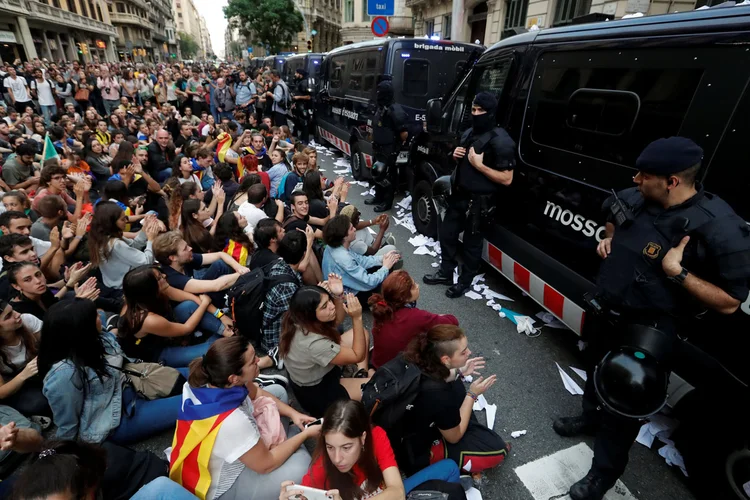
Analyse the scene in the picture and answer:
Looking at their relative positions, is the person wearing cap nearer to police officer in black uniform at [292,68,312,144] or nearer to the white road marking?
the white road marking

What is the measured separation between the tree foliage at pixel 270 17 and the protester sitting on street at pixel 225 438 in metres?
41.9

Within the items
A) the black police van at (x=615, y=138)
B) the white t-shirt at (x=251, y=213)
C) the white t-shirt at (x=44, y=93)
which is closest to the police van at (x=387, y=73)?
the black police van at (x=615, y=138)

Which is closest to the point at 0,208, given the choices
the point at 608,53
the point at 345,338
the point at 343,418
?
the point at 345,338

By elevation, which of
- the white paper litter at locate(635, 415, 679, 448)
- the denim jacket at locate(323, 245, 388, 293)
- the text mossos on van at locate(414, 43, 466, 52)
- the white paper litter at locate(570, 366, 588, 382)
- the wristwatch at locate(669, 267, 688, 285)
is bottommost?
the white paper litter at locate(570, 366, 588, 382)

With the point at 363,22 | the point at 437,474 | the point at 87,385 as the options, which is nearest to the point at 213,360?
the point at 87,385

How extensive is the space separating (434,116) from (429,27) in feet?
71.5

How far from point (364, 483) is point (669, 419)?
87.6 inches

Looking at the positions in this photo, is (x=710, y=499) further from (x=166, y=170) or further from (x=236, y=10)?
(x=236, y=10)

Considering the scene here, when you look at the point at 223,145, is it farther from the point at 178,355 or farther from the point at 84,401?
the point at 84,401

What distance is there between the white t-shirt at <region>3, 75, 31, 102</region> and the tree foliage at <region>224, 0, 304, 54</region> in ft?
99.7

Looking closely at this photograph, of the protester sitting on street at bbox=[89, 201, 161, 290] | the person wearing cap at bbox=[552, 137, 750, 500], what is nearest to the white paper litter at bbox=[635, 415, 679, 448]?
the person wearing cap at bbox=[552, 137, 750, 500]

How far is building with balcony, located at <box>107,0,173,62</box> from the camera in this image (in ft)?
196

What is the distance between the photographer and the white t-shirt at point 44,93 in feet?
37.1

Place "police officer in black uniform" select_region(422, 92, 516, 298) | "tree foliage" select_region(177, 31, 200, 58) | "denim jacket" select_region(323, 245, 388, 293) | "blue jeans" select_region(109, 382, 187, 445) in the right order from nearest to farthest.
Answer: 1. "blue jeans" select_region(109, 382, 187, 445)
2. "police officer in black uniform" select_region(422, 92, 516, 298)
3. "denim jacket" select_region(323, 245, 388, 293)
4. "tree foliage" select_region(177, 31, 200, 58)
